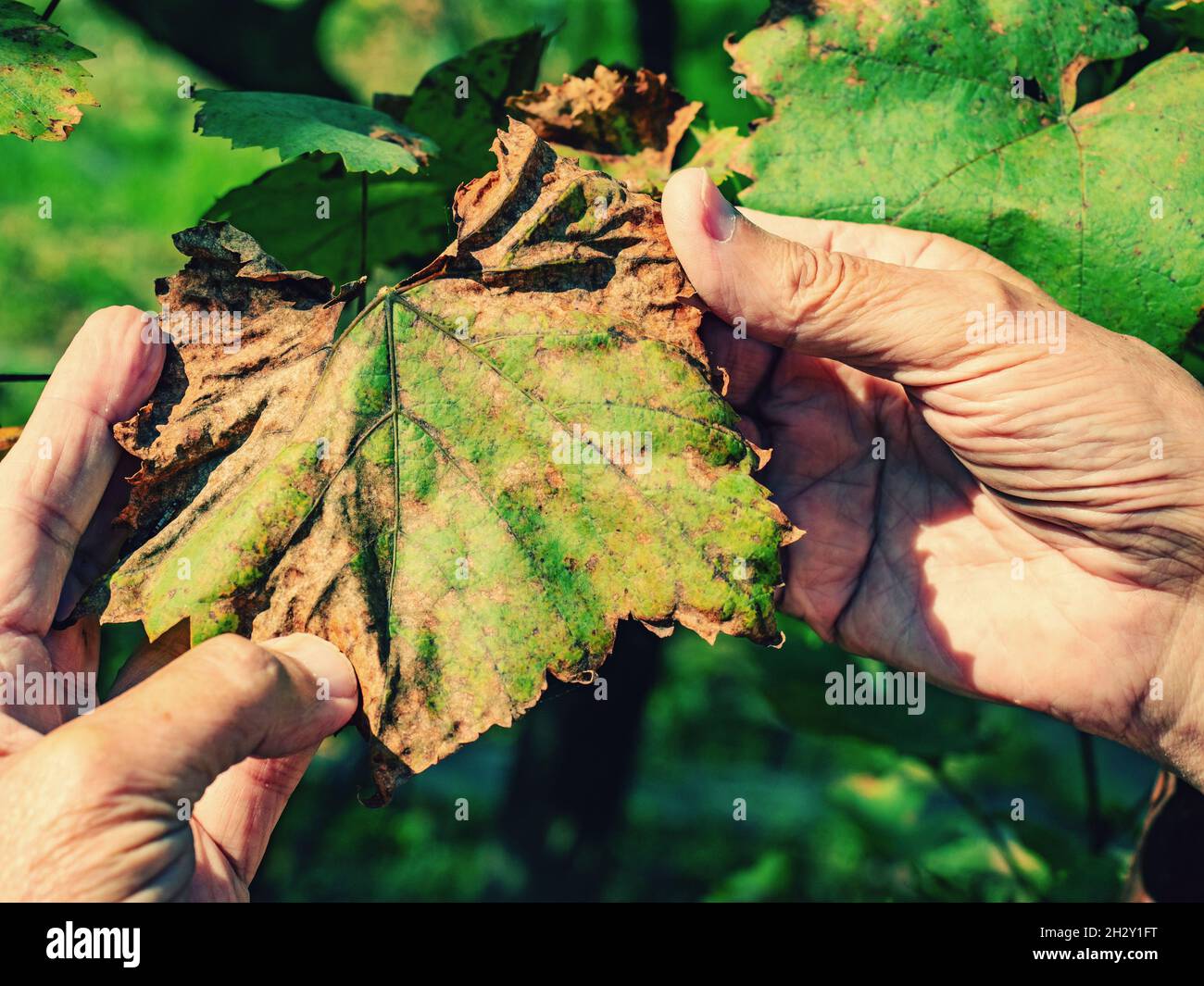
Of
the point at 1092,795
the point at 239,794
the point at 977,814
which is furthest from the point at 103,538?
the point at 1092,795

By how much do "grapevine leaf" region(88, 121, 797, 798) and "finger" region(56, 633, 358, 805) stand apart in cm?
10

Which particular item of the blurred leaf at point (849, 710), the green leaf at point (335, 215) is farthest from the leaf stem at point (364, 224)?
the blurred leaf at point (849, 710)

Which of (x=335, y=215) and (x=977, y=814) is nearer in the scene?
(x=335, y=215)

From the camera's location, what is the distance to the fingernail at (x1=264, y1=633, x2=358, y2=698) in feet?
5.46

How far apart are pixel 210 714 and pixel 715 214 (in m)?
1.24

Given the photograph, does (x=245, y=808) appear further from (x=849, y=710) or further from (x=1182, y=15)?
(x=1182, y=15)

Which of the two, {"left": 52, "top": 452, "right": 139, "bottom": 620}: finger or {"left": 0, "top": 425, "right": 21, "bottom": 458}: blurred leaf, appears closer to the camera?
{"left": 52, "top": 452, "right": 139, "bottom": 620}: finger

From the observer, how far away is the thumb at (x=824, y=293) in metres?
1.80

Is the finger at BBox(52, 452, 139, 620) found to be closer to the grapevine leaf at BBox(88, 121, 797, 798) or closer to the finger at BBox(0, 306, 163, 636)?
the finger at BBox(0, 306, 163, 636)

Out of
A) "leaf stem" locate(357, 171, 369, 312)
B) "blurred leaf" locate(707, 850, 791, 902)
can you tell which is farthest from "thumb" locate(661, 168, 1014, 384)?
"blurred leaf" locate(707, 850, 791, 902)

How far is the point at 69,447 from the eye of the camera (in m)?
1.94

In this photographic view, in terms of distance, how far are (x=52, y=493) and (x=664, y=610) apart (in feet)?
4.15

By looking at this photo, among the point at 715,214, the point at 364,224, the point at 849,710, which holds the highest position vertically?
the point at 364,224

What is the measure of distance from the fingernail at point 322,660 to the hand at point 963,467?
0.98 metres
